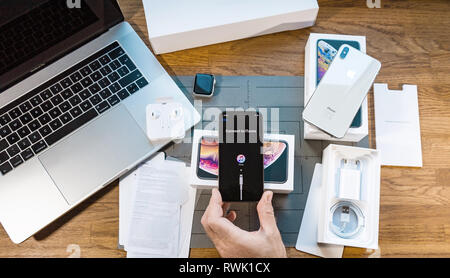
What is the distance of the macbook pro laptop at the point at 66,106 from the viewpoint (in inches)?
30.0

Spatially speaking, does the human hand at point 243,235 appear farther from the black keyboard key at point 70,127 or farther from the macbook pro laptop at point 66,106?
the black keyboard key at point 70,127

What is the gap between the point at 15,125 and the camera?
2.54 ft

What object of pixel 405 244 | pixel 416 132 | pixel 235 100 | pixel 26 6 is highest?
pixel 26 6

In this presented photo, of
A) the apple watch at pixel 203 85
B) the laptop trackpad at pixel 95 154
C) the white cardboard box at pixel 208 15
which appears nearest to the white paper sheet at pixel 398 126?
the white cardboard box at pixel 208 15

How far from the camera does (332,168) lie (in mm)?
784

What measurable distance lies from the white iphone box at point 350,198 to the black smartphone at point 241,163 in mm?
152

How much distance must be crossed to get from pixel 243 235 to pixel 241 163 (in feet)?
0.49

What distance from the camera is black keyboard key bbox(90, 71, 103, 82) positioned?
0.81m

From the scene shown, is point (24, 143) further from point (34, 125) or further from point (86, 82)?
point (86, 82)

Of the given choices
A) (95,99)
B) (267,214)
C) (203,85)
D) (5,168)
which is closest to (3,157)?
(5,168)

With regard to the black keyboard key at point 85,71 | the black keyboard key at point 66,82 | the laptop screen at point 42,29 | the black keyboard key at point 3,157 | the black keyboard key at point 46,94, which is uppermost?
the laptop screen at point 42,29
